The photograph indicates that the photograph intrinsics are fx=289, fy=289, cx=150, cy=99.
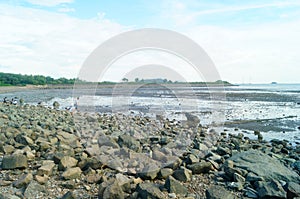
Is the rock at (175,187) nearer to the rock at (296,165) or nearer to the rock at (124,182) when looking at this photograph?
the rock at (124,182)

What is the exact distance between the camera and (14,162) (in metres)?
5.39

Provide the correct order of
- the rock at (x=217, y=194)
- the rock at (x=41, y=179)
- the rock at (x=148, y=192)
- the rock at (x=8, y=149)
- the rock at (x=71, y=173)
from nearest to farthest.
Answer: the rock at (x=148, y=192) < the rock at (x=217, y=194) < the rock at (x=41, y=179) < the rock at (x=71, y=173) < the rock at (x=8, y=149)

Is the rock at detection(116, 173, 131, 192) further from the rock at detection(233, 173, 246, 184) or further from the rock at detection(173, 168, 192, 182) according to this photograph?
the rock at detection(233, 173, 246, 184)

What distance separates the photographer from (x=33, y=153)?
6141mm

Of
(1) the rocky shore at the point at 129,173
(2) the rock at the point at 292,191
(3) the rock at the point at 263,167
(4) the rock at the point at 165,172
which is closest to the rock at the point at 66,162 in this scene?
(1) the rocky shore at the point at 129,173

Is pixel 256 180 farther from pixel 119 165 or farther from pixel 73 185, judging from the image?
pixel 73 185

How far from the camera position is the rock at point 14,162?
5.36m

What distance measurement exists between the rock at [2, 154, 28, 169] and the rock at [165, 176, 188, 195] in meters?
2.76

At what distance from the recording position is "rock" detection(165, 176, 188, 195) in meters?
4.59

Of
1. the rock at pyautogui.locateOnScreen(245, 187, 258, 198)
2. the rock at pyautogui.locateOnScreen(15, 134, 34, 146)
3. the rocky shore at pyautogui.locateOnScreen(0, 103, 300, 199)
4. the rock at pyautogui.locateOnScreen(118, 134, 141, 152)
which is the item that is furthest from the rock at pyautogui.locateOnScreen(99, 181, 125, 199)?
the rock at pyautogui.locateOnScreen(15, 134, 34, 146)

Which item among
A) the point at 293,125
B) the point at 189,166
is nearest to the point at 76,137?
the point at 189,166

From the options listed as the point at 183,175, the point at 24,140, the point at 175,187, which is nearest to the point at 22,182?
the point at 24,140

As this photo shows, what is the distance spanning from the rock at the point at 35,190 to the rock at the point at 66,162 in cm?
74

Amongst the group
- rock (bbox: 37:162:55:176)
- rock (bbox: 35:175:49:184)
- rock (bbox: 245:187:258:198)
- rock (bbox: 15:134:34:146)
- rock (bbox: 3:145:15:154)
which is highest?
rock (bbox: 15:134:34:146)
